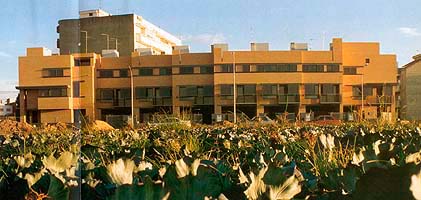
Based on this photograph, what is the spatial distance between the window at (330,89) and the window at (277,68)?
303 centimetres

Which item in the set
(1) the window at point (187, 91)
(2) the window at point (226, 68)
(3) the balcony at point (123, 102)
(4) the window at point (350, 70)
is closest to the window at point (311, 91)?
(4) the window at point (350, 70)

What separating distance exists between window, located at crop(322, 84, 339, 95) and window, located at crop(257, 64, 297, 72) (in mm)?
3034

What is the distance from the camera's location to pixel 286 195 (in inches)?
51.2

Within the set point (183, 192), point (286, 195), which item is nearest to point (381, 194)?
point (286, 195)

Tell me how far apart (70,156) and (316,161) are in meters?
1.11

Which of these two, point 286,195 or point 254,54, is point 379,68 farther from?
point 286,195

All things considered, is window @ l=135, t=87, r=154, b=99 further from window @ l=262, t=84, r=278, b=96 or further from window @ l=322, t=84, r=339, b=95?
window @ l=322, t=84, r=339, b=95

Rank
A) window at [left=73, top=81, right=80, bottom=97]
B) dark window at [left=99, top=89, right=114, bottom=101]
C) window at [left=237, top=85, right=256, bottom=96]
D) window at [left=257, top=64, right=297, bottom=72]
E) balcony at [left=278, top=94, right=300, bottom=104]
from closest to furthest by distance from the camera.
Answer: window at [left=73, top=81, right=80, bottom=97], dark window at [left=99, top=89, right=114, bottom=101], balcony at [left=278, top=94, right=300, bottom=104], window at [left=237, top=85, right=256, bottom=96], window at [left=257, top=64, right=297, bottom=72]

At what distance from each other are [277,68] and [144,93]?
11.8 m

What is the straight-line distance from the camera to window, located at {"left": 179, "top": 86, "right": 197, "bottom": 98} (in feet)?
165

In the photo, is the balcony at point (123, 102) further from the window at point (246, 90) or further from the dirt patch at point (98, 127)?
the dirt patch at point (98, 127)

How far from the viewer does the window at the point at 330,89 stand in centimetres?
5081

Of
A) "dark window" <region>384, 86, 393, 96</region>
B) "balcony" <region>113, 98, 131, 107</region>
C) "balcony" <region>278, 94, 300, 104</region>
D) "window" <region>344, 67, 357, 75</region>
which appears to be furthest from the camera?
"window" <region>344, 67, 357, 75</region>

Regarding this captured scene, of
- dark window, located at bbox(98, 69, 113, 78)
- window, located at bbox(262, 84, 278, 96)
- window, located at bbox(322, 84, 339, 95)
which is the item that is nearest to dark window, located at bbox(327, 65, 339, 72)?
window, located at bbox(322, 84, 339, 95)
